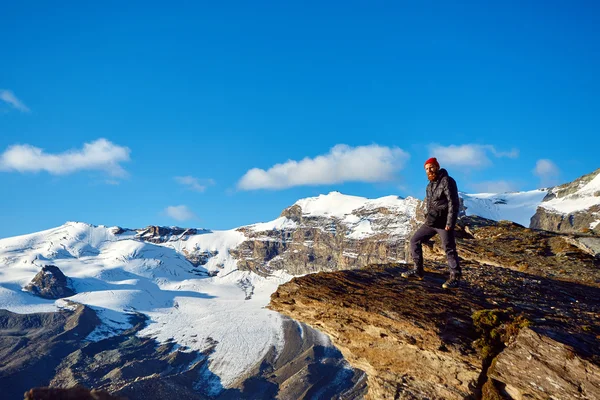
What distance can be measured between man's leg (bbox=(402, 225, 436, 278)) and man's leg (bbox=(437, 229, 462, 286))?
51cm

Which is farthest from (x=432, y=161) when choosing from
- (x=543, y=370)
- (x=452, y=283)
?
(x=543, y=370)

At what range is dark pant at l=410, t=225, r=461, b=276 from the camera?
14.3 m

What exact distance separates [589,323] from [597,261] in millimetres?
10195

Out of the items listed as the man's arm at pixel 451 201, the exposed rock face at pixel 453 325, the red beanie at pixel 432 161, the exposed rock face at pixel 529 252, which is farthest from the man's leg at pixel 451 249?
the exposed rock face at pixel 529 252

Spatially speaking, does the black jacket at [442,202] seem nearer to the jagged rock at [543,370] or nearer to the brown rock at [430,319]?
the brown rock at [430,319]

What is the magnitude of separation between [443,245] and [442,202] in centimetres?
134

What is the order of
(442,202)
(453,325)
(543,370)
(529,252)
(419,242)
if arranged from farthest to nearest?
(529,252) → (419,242) → (442,202) → (453,325) → (543,370)

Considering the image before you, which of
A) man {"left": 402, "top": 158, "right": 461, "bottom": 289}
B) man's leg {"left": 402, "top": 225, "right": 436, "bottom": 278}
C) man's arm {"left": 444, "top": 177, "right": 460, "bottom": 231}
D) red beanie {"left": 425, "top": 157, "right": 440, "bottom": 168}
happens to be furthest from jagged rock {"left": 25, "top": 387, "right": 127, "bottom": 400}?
red beanie {"left": 425, "top": 157, "right": 440, "bottom": 168}

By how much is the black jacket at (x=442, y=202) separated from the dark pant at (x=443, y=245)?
289mm

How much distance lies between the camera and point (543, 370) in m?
11.0

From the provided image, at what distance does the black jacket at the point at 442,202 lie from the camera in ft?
45.3

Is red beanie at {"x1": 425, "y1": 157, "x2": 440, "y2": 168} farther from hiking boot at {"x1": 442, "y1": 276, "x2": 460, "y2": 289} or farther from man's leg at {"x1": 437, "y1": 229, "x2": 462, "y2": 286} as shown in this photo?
hiking boot at {"x1": 442, "y1": 276, "x2": 460, "y2": 289}

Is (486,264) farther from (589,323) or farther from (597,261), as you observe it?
(589,323)

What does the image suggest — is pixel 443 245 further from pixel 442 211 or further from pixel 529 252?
pixel 529 252
